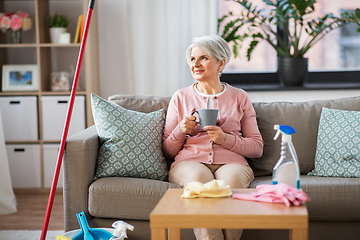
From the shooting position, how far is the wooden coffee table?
3.78 ft

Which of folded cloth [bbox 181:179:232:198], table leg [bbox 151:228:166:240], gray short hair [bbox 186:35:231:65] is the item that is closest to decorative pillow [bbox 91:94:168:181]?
gray short hair [bbox 186:35:231:65]

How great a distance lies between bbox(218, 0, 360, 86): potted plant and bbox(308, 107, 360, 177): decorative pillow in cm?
103

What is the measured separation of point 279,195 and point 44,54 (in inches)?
96.6

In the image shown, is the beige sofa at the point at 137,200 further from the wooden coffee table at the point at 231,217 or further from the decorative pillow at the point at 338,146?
the wooden coffee table at the point at 231,217

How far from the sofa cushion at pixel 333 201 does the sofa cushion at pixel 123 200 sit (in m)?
0.67

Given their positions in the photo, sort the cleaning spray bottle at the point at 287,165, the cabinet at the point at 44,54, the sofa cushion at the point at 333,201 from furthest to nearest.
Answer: the cabinet at the point at 44,54 < the sofa cushion at the point at 333,201 < the cleaning spray bottle at the point at 287,165

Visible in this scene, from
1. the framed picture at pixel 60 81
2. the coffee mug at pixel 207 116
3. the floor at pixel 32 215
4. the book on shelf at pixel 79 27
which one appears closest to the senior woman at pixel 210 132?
the coffee mug at pixel 207 116

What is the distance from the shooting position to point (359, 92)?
120 inches

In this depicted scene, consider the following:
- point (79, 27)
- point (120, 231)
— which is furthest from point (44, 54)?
point (120, 231)

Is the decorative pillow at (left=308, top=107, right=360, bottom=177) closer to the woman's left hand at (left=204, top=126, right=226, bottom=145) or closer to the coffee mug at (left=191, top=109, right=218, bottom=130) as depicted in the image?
the woman's left hand at (left=204, top=126, right=226, bottom=145)

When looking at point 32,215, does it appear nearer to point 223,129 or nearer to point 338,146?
point 223,129

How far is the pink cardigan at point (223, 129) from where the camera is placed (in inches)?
78.4

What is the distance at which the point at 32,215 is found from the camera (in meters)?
2.62

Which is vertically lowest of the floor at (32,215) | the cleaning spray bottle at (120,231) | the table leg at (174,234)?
the floor at (32,215)
